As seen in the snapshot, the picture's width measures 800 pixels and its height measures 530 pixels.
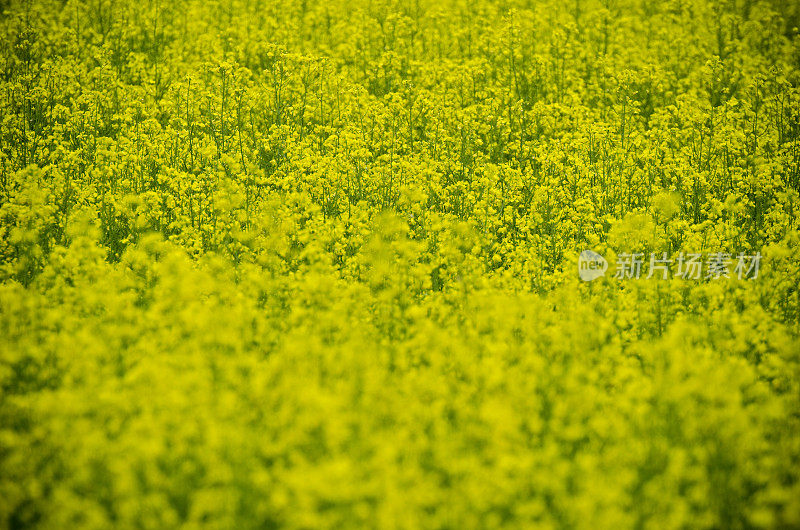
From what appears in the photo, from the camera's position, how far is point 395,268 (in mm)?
7340

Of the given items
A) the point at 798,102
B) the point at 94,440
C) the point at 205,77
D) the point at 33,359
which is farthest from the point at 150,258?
the point at 798,102

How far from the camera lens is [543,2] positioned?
52.8 feet

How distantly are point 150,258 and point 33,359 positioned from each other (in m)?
2.38

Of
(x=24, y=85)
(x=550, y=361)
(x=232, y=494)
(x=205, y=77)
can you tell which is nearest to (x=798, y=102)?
(x=550, y=361)

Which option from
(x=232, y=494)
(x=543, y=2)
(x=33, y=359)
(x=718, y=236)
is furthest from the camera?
(x=543, y=2)

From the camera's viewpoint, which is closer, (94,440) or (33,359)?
(94,440)

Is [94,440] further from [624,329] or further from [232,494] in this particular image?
[624,329]

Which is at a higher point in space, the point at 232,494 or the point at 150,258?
the point at 232,494

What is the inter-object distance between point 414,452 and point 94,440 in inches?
70.4

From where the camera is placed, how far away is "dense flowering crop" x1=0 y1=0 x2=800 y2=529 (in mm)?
4148

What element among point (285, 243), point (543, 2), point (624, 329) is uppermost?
point (543, 2)

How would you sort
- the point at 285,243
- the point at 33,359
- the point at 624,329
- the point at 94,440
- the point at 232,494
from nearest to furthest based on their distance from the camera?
the point at 232,494
the point at 94,440
the point at 33,359
the point at 624,329
the point at 285,243

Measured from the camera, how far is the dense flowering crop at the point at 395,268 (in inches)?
163

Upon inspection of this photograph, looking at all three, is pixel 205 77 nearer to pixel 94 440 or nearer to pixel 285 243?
pixel 285 243
